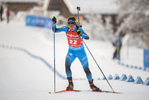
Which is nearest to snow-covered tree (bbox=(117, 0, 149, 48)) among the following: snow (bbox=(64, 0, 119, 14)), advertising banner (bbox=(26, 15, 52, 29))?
snow (bbox=(64, 0, 119, 14))

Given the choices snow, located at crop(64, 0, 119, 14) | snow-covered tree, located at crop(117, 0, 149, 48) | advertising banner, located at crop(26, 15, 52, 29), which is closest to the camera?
snow-covered tree, located at crop(117, 0, 149, 48)

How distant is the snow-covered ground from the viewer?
6512mm

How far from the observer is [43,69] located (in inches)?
565

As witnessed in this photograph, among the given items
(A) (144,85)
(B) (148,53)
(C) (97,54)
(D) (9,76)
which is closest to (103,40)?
(C) (97,54)

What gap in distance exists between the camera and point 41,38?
1051 inches

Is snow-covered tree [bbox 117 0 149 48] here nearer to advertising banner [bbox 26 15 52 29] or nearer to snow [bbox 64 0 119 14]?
snow [bbox 64 0 119 14]

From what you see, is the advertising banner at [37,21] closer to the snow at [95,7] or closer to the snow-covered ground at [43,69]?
the snow-covered ground at [43,69]

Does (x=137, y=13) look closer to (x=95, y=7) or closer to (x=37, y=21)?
(x=95, y=7)

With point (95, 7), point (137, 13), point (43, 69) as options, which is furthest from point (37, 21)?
point (43, 69)

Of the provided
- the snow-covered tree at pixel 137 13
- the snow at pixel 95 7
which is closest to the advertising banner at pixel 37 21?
the snow at pixel 95 7

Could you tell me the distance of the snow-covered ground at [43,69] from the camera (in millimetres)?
6512

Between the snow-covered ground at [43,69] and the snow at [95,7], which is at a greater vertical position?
the snow at [95,7]

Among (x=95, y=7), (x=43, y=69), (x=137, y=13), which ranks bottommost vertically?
(x=43, y=69)

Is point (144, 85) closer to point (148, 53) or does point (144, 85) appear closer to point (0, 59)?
point (148, 53)
